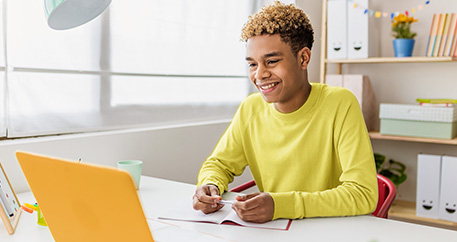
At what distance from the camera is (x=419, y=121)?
8.48ft

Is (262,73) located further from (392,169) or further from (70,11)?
(392,169)

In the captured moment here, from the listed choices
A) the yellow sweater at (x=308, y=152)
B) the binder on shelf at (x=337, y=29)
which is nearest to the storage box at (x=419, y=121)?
the binder on shelf at (x=337, y=29)

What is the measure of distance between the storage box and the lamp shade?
207 centimetres

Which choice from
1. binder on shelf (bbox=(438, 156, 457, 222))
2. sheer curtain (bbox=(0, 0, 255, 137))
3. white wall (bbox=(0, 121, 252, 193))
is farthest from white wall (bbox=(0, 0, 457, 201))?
binder on shelf (bbox=(438, 156, 457, 222))

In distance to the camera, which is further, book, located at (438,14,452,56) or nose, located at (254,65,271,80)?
book, located at (438,14,452,56)

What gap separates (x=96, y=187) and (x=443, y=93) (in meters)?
2.65

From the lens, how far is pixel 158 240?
0.98m

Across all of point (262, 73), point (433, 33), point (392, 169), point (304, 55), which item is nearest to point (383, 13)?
point (433, 33)

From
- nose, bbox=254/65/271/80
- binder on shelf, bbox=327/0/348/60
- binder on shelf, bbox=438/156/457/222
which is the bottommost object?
binder on shelf, bbox=438/156/457/222

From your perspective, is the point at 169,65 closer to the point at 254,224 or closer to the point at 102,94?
the point at 102,94

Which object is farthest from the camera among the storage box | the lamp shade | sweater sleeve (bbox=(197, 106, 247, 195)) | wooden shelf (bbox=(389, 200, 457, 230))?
wooden shelf (bbox=(389, 200, 457, 230))

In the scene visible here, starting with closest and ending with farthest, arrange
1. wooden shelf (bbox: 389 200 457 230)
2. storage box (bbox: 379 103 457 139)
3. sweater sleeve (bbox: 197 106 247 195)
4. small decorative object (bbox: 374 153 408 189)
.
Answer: sweater sleeve (bbox: 197 106 247 195)
storage box (bbox: 379 103 457 139)
wooden shelf (bbox: 389 200 457 230)
small decorative object (bbox: 374 153 408 189)

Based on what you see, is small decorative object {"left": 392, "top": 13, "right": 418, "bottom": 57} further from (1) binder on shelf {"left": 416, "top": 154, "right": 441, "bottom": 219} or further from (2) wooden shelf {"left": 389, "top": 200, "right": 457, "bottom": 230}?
(2) wooden shelf {"left": 389, "top": 200, "right": 457, "bottom": 230}

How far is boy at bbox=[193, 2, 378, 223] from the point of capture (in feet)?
4.06
